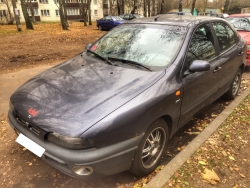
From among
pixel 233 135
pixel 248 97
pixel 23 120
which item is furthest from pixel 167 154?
pixel 248 97

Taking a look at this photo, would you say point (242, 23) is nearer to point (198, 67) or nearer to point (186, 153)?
point (198, 67)

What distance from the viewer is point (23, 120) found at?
247 centimetres

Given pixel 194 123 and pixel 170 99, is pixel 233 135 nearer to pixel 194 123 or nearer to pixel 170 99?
pixel 194 123

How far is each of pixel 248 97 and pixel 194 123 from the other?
69.6 inches

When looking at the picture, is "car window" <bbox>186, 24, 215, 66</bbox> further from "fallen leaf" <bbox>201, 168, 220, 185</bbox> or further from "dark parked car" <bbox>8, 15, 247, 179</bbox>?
"fallen leaf" <bbox>201, 168, 220, 185</bbox>

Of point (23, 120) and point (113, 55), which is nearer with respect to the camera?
point (23, 120)

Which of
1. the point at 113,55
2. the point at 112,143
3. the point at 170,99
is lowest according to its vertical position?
the point at 112,143

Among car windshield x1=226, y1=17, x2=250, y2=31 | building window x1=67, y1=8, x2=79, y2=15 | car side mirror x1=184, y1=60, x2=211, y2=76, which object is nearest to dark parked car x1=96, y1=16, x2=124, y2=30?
car windshield x1=226, y1=17, x2=250, y2=31

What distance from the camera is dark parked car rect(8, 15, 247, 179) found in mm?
2107

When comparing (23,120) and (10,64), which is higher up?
(23,120)

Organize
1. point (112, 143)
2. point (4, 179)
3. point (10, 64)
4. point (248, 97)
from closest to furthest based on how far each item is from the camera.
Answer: point (112, 143)
point (4, 179)
point (248, 97)
point (10, 64)

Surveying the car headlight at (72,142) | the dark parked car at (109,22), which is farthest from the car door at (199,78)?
the dark parked car at (109,22)

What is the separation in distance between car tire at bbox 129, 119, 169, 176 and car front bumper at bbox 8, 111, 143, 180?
12cm

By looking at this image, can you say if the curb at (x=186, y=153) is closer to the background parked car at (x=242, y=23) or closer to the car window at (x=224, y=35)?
the car window at (x=224, y=35)
